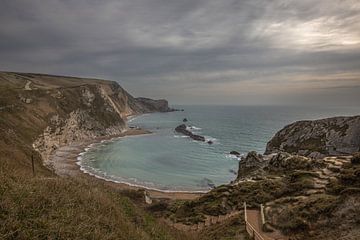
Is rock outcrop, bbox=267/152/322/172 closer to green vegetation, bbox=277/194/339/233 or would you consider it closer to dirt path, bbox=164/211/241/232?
dirt path, bbox=164/211/241/232

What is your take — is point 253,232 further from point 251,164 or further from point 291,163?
point 251,164

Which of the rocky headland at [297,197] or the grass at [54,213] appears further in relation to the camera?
the rocky headland at [297,197]

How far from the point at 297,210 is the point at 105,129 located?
11012 centimetres

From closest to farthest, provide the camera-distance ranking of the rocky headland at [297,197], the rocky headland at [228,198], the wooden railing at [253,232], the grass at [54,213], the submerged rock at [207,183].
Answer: the grass at [54,213] < the rocky headland at [228,198] < the rocky headland at [297,197] < the wooden railing at [253,232] < the submerged rock at [207,183]

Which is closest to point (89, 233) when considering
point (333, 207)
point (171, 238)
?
point (171, 238)

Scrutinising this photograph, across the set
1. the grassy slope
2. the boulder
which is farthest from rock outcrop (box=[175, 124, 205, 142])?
the grassy slope

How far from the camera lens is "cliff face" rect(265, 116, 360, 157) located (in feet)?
151

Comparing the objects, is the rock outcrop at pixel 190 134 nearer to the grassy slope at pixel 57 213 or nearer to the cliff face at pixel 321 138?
the cliff face at pixel 321 138

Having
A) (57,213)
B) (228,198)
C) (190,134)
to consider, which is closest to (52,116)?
(190,134)

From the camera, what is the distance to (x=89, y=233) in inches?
281

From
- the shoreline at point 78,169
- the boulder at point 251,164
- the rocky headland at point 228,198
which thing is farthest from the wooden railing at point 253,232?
the boulder at point 251,164

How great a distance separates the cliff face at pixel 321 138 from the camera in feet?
151

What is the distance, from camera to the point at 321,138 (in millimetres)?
50125

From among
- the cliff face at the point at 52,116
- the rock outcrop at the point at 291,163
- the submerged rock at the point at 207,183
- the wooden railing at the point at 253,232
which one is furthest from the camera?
the cliff face at the point at 52,116
